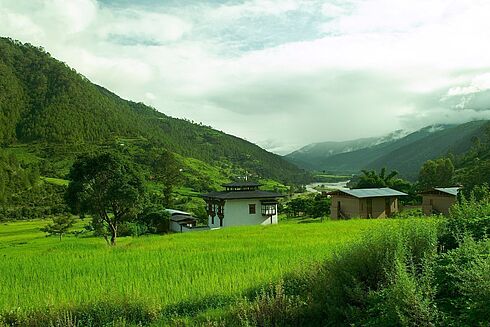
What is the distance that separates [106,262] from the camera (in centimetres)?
1366

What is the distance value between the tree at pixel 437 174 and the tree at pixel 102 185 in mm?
59619

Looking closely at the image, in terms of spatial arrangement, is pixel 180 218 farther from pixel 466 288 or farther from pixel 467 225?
pixel 466 288

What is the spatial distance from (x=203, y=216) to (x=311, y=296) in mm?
60821

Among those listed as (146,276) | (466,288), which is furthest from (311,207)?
(466,288)

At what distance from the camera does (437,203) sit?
45.7m

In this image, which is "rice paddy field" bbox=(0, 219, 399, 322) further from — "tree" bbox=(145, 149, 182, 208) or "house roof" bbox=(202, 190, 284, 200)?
"tree" bbox=(145, 149, 182, 208)

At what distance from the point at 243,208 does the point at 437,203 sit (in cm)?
2105

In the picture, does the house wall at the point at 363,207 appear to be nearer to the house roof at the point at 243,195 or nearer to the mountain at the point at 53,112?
the house roof at the point at 243,195

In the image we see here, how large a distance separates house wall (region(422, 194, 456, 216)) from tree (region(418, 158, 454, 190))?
29057 millimetres

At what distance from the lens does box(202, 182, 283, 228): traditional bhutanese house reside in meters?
49.4

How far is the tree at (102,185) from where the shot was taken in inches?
1062

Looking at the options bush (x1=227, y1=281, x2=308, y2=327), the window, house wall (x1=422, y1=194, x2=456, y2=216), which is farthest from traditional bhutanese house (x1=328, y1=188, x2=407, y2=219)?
bush (x1=227, y1=281, x2=308, y2=327)

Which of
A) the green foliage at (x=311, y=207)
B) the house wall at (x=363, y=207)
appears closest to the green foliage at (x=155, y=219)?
the green foliage at (x=311, y=207)

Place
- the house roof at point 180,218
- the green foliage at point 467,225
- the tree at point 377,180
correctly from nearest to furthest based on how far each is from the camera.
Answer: the green foliage at point 467,225, the house roof at point 180,218, the tree at point 377,180
